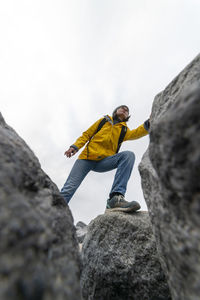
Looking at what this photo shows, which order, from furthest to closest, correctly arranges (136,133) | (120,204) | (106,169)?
(136,133), (106,169), (120,204)

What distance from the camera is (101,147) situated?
6.91 metres

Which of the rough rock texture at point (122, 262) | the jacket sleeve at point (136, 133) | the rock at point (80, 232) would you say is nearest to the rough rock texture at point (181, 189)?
the rough rock texture at point (122, 262)

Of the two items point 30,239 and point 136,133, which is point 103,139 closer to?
point 136,133

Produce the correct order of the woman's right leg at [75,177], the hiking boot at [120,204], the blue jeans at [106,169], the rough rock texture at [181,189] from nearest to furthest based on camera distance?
1. the rough rock texture at [181,189]
2. the hiking boot at [120,204]
3. the blue jeans at [106,169]
4. the woman's right leg at [75,177]

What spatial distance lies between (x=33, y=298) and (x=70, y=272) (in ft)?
1.80

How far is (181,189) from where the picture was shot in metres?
1.69

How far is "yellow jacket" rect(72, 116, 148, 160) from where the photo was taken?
675 cm

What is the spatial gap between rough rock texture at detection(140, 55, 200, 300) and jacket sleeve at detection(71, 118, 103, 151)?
491cm

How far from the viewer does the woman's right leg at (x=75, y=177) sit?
6070 millimetres

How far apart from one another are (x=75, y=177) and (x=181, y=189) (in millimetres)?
4910


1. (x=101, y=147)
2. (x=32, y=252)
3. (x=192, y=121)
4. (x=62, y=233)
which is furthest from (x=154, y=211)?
(x=101, y=147)

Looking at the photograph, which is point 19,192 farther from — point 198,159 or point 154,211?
point 154,211

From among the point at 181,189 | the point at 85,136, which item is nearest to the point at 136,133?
the point at 85,136

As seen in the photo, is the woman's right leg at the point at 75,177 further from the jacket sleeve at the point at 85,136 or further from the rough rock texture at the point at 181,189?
the rough rock texture at the point at 181,189
